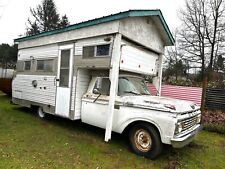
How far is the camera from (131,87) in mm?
6246

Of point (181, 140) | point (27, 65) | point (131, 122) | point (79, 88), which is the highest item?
point (27, 65)

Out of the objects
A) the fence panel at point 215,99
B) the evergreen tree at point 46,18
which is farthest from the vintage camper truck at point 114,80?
the evergreen tree at point 46,18

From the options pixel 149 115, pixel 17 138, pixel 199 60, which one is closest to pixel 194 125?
pixel 149 115

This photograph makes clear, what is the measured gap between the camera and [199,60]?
23938 millimetres

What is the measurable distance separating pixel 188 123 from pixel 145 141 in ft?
3.62

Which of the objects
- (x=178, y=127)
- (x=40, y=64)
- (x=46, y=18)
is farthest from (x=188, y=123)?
(x=46, y=18)

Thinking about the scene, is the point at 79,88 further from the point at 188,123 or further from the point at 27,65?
the point at 27,65

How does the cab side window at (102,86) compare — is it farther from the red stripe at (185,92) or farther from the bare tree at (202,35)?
the bare tree at (202,35)

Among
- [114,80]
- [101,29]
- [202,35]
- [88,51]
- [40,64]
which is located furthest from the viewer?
[202,35]

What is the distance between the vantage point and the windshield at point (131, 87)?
19.7ft

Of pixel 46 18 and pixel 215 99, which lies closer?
pixel 215 99

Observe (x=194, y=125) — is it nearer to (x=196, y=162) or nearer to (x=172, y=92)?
(x=196, y=162)

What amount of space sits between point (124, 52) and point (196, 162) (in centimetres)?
328

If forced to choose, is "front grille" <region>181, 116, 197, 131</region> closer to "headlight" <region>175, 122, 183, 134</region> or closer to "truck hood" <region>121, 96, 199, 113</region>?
"headlight" <region>175, 122, 183, 134</region>
